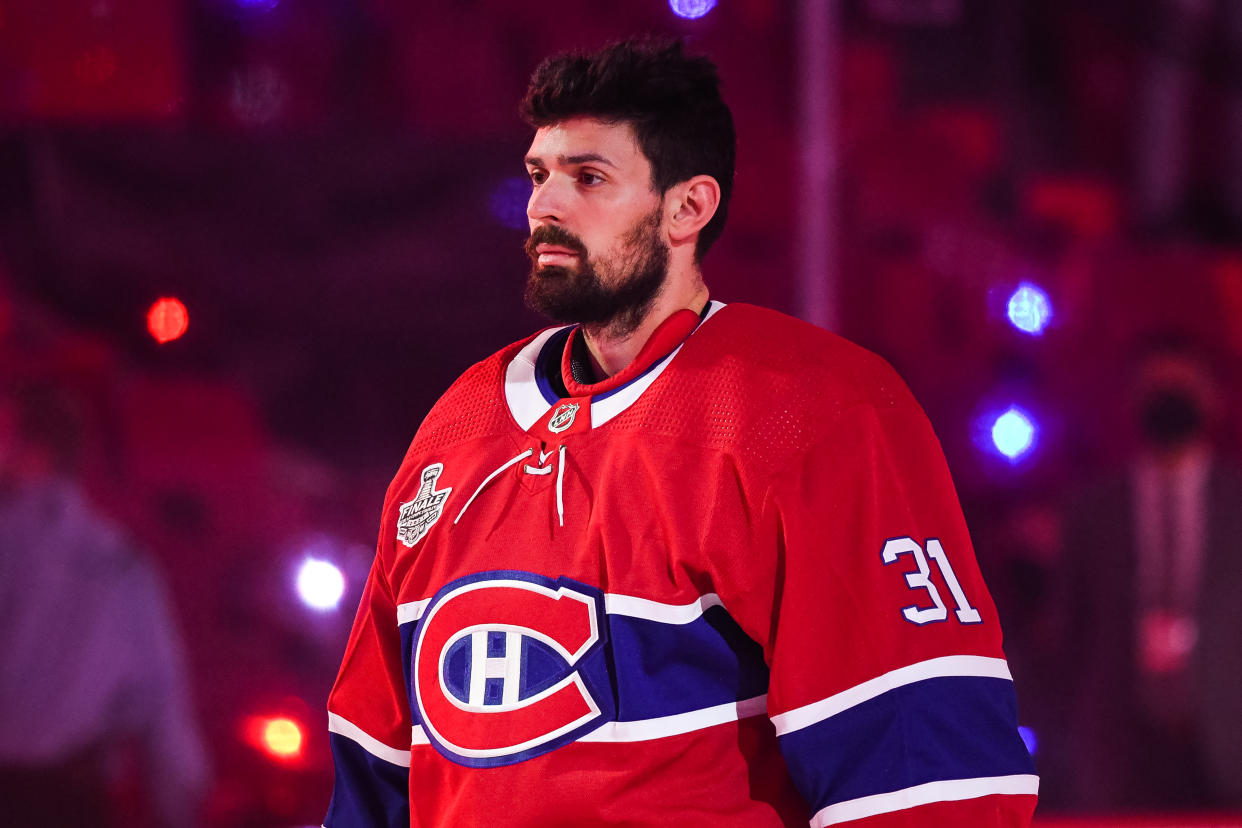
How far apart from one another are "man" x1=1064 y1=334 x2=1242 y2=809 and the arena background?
0.08m

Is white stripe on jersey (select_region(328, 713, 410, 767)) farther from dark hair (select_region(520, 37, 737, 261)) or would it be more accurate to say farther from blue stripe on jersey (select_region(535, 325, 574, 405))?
dark hair (select_region(520, 37, 737, 261))

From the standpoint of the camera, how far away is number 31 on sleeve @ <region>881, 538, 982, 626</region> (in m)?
1.04

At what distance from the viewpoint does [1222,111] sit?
3150 mm

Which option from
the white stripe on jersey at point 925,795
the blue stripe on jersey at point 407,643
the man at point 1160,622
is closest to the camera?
the white stripe on jersey at point 925,795

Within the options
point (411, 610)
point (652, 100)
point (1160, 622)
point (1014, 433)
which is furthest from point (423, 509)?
point (1160, 622)

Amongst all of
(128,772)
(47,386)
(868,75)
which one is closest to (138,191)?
(47,386)

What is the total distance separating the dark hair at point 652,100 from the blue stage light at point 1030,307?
6.04ft

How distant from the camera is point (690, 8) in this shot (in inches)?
117

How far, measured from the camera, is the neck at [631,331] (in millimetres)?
1248

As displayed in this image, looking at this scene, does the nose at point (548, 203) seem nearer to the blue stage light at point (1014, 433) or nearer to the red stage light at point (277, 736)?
the red stage light at point (277, 736)

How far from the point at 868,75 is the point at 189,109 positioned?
1560 mm

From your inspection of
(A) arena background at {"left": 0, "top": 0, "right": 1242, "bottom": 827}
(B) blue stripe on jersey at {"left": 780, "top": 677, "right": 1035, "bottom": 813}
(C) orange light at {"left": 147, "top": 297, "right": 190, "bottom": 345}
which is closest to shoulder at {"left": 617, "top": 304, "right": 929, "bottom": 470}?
(B) blue stripe on jersey at {"left": 780, "top": 677, "right": 1035, "bottom": 813}

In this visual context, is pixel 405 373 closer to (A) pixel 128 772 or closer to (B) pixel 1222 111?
(A) pixel 128 772

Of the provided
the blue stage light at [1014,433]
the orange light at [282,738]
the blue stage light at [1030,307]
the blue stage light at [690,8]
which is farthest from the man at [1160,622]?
the orange light at [282,738]
